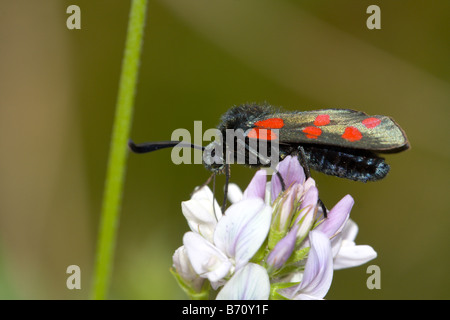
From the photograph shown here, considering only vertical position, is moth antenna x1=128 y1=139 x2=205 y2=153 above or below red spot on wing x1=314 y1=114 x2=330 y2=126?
below

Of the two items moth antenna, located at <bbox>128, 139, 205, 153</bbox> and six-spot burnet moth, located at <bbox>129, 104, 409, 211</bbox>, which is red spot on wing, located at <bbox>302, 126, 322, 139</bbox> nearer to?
six-spot burnet moth, located at <bbox>129, 104, 409, 211</bbox>

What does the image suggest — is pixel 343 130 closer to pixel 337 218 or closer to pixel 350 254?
pixel 337 218

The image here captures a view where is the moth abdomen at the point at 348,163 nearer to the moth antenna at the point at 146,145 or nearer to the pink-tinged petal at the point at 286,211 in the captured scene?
the pink-tinged petal at the point at 286,211

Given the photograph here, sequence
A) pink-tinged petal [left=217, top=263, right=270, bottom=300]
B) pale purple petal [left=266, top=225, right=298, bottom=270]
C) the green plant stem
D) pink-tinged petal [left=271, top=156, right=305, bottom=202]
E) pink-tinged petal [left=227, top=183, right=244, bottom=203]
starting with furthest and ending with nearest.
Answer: pink-tinged petal [left=227, top=183, right=244, bottom=203] → the green plant stem → pink-tinged petal [left=271, top=156, right=305, bottom=202] → pale purple petal [left=266, top=225, right=298, bottom=270] → pink-tinged petal [left=217, top=263, right=270, bottom=300]

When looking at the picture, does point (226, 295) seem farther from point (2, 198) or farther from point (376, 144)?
point (2, 198)

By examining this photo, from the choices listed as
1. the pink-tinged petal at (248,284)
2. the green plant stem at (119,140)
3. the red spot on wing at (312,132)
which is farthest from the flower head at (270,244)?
the green plant stem at (119,140)

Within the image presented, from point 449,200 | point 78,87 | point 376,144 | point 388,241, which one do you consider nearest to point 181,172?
point 78,87

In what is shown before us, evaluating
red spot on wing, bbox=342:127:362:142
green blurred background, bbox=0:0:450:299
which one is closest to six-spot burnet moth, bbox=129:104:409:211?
red spot on wing, bbox=342:127:362:142
